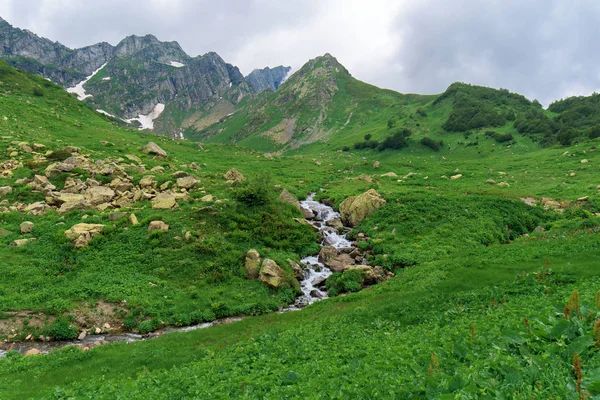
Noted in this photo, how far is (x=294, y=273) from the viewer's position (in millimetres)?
32781

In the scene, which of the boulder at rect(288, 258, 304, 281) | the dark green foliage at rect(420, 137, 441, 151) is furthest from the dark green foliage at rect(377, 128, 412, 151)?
the boulder at rect(288, 258, 304, 281)

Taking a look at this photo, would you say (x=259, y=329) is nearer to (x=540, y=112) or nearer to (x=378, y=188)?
(x=378, y=188)

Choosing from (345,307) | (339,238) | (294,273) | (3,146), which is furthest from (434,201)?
(3,146)

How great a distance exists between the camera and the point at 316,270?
34.7 meters

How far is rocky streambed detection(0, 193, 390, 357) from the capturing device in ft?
72.1

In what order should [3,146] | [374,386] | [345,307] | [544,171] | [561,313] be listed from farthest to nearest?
[544,171] → [3,146] → [345,307] → [561,313] → [374,386]

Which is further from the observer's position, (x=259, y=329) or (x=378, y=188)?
(x=378, y=188)

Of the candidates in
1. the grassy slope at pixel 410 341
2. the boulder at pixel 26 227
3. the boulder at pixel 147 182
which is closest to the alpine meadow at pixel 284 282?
the grassy slope at pixel 410 341

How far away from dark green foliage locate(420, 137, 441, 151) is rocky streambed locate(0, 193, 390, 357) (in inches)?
2971

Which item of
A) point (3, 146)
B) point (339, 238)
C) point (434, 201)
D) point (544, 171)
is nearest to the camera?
point (339, 238)

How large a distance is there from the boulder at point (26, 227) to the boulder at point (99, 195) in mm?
7114

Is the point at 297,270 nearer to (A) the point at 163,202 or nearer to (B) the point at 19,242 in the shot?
(A) the point at 163,202

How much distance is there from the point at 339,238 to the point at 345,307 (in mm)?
17794

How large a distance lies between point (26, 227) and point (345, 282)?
31663mm
